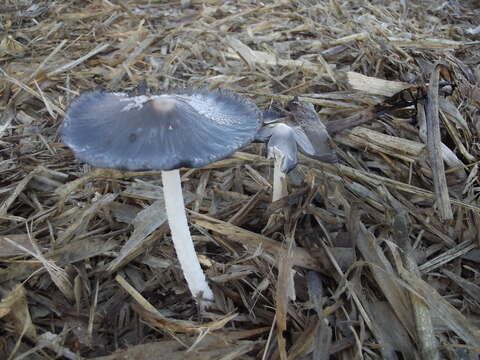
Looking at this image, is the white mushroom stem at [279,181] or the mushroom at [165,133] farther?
the white mushroom stem at [279,181]

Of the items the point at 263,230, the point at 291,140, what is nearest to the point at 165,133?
the point at 291,140

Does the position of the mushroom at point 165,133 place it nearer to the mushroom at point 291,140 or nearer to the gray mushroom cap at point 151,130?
the gray mushroom cap at point 151,130

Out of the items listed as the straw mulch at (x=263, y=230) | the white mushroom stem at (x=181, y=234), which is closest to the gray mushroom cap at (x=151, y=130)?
the white mushroom stem at (x=181, y=234)

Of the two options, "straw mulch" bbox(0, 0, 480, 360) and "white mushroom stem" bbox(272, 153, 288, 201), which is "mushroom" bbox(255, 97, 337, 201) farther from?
"straw mulch" bbox(0, 0, 480, 360)

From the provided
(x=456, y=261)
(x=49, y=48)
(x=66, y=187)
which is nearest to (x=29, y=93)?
(x=49, y=48)

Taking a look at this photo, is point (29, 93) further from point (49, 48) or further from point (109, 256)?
point (109, 256)

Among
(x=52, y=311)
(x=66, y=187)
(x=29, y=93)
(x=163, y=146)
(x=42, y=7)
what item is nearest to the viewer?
(x=163, y=146)
